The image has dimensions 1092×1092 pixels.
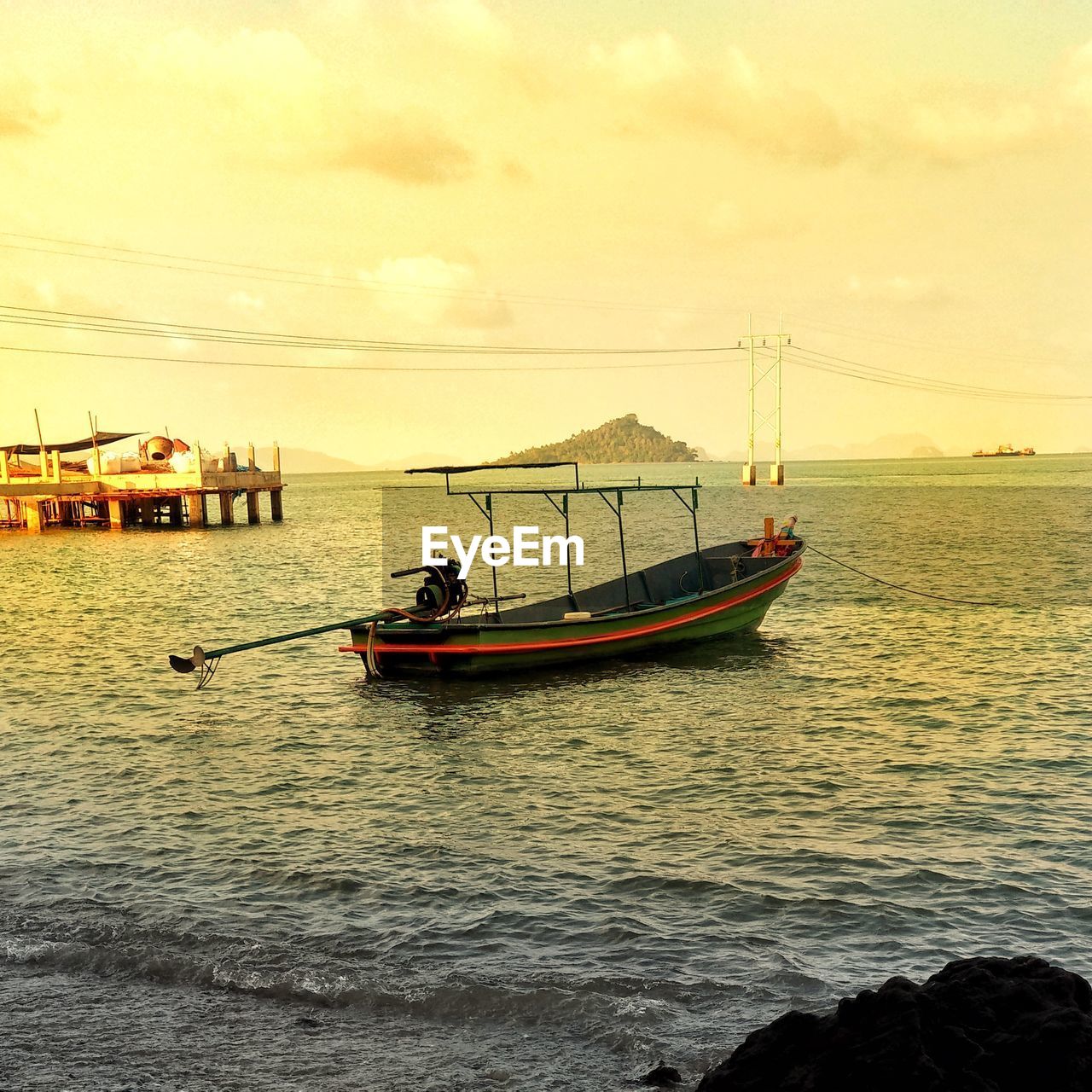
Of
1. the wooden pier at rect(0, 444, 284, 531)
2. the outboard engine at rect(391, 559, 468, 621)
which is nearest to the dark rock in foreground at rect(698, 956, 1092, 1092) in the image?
the outboard engine at rect(391, 559, 468, 621)

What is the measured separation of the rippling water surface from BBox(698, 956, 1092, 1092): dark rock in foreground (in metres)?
1.76

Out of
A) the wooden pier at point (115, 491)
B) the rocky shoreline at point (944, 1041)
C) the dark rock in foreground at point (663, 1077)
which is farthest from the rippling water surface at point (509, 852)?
the wooden pier at point (115, 491)

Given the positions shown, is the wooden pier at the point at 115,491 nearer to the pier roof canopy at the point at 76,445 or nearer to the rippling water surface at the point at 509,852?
the pier roof canopy at the point at 76,445

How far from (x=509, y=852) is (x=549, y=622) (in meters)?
12.1

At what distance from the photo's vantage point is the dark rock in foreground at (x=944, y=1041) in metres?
6.50

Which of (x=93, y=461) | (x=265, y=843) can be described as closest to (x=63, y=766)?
(x=265, y=843)

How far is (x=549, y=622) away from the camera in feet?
85.9

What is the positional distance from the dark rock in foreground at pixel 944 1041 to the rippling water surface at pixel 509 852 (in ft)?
5.78

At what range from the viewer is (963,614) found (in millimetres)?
37438

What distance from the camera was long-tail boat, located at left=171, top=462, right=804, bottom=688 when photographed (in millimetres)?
25703

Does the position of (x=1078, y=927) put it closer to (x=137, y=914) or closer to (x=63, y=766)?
(x=137, y=914)

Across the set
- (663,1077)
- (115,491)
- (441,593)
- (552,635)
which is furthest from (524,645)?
(115,491)

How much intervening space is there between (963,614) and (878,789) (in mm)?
22807

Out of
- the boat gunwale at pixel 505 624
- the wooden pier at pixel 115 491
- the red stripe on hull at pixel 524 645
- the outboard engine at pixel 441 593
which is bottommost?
the red stripe on hull at pixel 524 645
